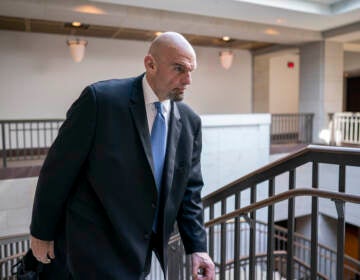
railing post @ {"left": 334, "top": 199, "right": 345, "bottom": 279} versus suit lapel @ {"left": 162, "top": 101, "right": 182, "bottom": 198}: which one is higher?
suit lapel @ {"left": 162, "top": 101, "right": 182, "bottom": 198}

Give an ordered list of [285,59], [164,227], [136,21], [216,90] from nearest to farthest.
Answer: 1. [164,227]
2. [136,21]
3. [216,90]
4. [285,59]

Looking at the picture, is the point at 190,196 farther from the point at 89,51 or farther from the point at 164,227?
the point at 89,51

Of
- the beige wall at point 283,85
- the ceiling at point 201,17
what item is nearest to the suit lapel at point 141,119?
the ceiling at point 201,17

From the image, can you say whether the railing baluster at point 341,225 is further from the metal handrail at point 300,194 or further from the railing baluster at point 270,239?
the railing baluster at point 270,239

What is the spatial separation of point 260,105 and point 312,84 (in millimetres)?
2299

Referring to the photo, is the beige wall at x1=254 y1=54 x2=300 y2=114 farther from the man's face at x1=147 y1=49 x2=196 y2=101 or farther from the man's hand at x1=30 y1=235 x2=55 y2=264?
the man's hand at x1=30 y1=235 x2=55 y2=264

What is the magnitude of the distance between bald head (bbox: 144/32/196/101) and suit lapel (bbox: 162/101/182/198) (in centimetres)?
14

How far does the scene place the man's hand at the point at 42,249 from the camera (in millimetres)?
1305

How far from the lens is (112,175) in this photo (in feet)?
3.98

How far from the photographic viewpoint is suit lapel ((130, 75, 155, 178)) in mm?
1254

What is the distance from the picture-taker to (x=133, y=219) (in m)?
1.26

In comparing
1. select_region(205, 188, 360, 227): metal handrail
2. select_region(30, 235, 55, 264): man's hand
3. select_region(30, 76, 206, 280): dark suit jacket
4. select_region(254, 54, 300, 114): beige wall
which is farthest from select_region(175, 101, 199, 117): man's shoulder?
select_region(254, 54, 300, 114): beige wall

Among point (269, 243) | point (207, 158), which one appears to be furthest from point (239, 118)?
point (269, 243)

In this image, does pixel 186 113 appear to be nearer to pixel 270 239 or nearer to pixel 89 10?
pixel 270 239
